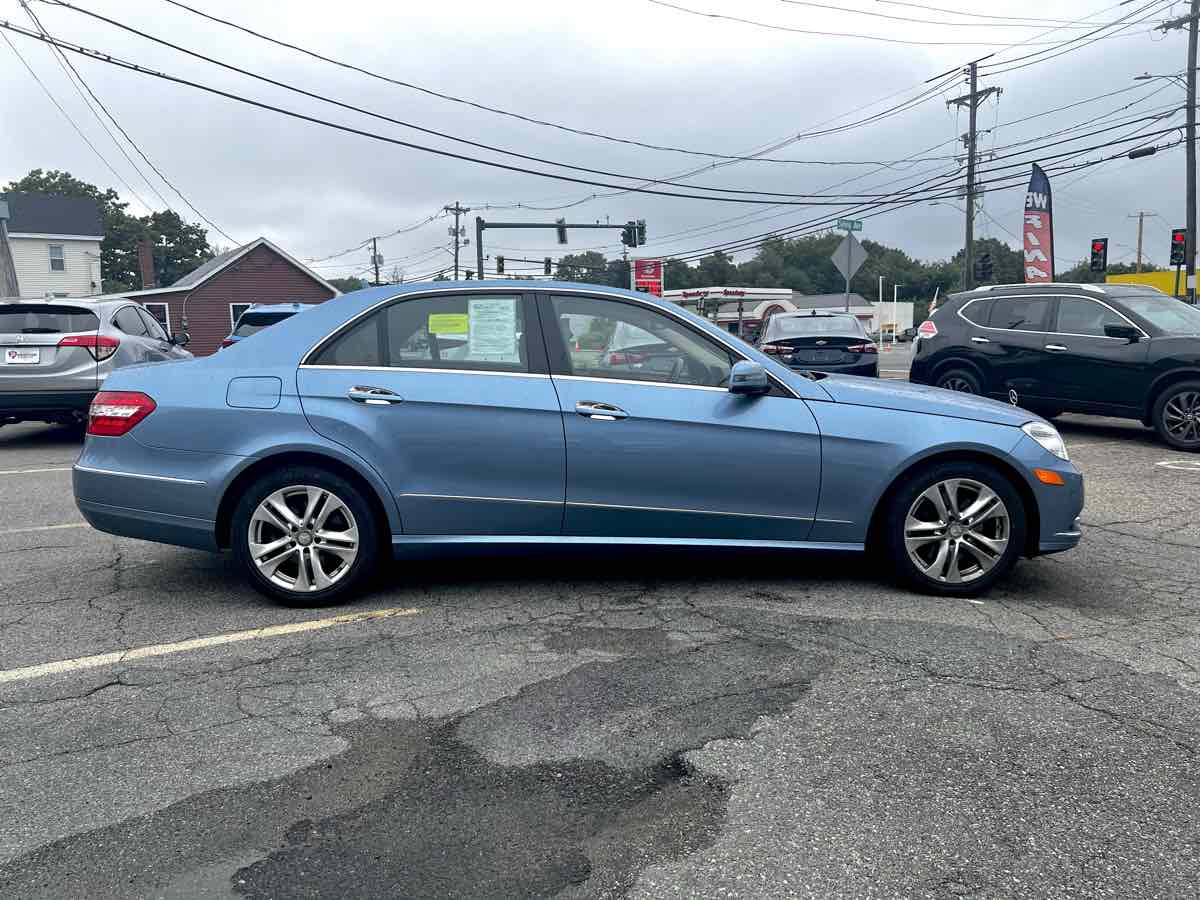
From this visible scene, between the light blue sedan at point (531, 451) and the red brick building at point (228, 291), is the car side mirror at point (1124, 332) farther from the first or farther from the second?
the red brick building at point (228, 291)

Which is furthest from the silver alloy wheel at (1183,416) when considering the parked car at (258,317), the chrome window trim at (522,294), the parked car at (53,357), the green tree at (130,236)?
the green tree at (130,236)

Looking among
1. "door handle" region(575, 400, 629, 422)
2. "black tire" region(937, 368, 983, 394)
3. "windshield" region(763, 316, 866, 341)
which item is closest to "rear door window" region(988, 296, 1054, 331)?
"black tire" region(937, 368, 983, 394)

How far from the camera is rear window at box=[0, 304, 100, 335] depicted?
1019 cm

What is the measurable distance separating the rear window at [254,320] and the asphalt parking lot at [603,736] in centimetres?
1006

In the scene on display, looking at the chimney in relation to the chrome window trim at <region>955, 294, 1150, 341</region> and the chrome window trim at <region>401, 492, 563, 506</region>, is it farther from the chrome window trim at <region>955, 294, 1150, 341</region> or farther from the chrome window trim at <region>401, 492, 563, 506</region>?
the chrome window trim at <region>401, 492, 563, 506</region>

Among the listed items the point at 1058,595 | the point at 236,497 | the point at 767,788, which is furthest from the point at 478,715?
the point at 1058,595

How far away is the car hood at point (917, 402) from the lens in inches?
189

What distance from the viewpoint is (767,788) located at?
286cm

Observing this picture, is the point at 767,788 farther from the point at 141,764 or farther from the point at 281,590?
the point at 281,590

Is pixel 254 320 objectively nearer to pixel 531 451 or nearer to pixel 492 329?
pixel 492 329

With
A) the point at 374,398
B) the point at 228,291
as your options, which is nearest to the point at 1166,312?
the point at 374,398

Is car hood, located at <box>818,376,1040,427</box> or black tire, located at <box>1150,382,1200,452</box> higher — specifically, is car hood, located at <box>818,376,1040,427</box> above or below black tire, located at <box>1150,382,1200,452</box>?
above

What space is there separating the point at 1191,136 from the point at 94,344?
94.9 ft

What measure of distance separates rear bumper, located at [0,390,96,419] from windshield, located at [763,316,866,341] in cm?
863
